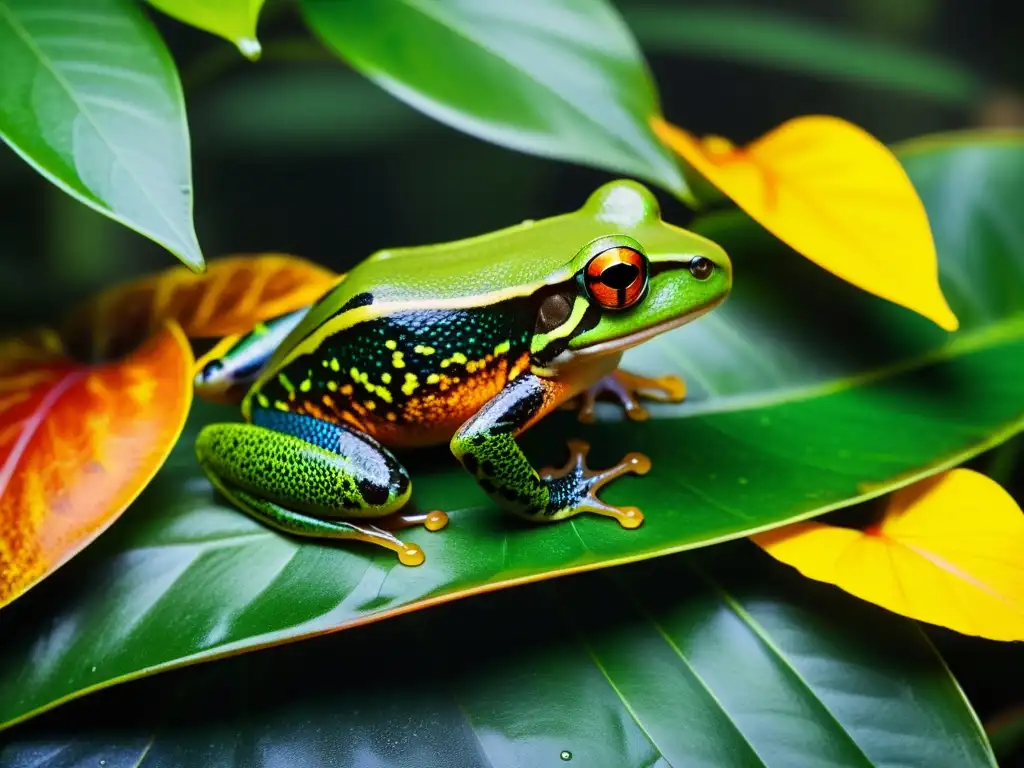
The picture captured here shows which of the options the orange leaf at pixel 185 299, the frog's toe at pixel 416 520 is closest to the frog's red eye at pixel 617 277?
the frog's toe at pixel 416 520

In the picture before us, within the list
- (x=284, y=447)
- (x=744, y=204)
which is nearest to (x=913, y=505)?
(x=744, y=204)

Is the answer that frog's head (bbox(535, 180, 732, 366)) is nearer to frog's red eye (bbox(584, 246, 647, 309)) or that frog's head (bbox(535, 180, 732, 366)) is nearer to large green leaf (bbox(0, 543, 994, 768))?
frog's red eye (bbox(584, 246, 647, 309))

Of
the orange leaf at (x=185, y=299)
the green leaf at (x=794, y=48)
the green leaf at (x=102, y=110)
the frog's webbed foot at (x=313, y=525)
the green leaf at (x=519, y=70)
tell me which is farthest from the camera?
the green leaf at (x=794, y=48)

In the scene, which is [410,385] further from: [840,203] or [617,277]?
[840,203]

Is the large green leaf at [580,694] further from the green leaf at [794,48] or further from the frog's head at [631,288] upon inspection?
the green leaf at [794,48]

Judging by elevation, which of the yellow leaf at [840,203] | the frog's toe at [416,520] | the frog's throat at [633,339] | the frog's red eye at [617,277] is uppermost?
the yellow leaf at [840,203]

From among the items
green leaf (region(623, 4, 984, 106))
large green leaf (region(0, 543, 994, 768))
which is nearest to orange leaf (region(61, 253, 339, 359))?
large green leaf (region(0, 543, 994, 768))
